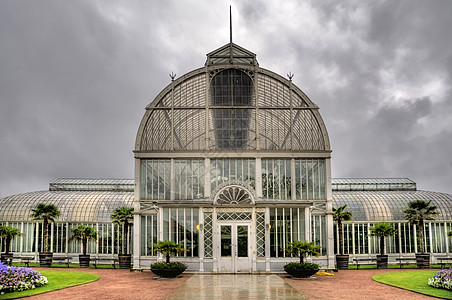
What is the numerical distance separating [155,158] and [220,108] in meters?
6.10

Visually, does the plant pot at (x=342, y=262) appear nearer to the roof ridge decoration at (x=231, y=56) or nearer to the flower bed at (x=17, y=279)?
the roof ridge decoration at (x=231, y=56)

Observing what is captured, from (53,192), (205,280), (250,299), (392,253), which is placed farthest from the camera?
(53,192)

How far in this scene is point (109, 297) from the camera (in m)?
18.9

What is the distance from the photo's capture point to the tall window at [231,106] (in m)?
33.2

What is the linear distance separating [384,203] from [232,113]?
21.4m

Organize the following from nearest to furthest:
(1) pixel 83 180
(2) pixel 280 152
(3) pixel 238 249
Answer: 1. (3) pixel 238 249
2. (2) pixel 280 152
3. (1) pixel 83 180

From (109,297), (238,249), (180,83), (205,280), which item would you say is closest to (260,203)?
(238,249)

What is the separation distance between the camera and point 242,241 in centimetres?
3042

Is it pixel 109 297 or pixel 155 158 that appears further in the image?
pixel 155 158

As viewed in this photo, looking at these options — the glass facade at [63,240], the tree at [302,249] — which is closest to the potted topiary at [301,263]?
the tree at [302,249]

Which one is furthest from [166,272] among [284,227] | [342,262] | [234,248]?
[342,262]

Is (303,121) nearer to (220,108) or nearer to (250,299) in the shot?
(220,108)

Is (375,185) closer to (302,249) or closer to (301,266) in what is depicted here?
(302,249)

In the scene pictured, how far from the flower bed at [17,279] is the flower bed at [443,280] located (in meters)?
18.9
